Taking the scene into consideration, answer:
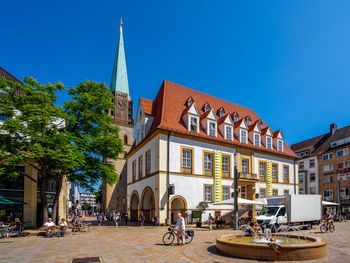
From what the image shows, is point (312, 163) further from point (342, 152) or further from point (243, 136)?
point (243, 136)

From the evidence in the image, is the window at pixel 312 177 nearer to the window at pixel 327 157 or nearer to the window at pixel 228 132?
the window at pixel 327 157

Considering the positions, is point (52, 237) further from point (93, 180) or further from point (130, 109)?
point (130, 109)

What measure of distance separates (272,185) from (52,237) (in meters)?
31.6

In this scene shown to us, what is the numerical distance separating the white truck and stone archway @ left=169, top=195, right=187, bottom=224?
349 inches

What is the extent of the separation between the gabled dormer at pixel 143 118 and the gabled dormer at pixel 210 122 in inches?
248

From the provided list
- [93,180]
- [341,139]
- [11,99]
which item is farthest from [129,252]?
[341,139]

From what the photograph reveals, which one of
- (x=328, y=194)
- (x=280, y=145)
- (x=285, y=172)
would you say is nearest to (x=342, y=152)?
(x=328, y=194)

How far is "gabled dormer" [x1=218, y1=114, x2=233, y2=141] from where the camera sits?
4136 cm

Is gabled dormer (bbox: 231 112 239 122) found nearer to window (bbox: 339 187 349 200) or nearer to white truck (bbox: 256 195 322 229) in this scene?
white truck (bbox: 256 195 322 229)

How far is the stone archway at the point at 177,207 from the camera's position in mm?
35219

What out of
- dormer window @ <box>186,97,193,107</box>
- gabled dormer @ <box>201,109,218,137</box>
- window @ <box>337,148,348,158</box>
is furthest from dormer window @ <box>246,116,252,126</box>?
window @ <box>337,148,348,158</box>

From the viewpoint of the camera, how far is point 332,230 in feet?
84.9

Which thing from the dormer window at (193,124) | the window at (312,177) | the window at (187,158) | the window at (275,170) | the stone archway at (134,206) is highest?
the dormer window at (193,124)

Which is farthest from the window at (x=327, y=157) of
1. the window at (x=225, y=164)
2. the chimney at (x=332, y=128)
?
the window at (x=225, y=164)
